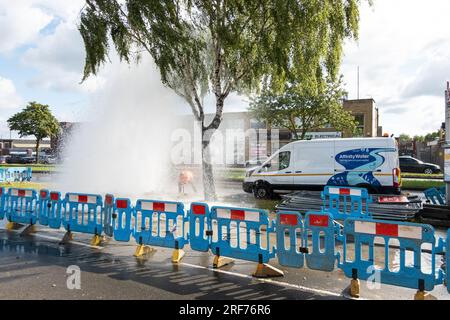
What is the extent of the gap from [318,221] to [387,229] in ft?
3.20

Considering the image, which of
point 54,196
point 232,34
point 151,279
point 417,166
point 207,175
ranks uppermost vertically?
point 232,34

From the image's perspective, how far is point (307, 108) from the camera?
2789 centimetres

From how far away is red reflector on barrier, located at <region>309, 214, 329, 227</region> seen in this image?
5.44 meters

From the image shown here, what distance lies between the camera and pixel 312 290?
16.7 ft

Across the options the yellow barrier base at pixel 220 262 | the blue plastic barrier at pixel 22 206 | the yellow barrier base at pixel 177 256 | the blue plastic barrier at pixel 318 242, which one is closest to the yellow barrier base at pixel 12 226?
the blue plastic barrier at pixel 22 206

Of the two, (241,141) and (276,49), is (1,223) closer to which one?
(276,49)

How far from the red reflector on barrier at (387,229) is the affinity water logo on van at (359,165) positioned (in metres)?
8.51

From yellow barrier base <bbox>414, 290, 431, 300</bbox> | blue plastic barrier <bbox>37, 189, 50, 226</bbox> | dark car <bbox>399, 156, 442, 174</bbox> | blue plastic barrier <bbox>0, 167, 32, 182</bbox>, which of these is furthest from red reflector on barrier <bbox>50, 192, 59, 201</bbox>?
dark car <bbox>399, 156, 442, 174</bbox>

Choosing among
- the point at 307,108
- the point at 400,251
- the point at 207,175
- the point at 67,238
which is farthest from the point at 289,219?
the point at 307,108

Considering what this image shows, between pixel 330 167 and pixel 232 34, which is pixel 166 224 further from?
pixel 330 167

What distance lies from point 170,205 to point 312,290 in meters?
2.94

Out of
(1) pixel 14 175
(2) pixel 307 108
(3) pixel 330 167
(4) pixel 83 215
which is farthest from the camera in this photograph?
(2) pixel 307 108
